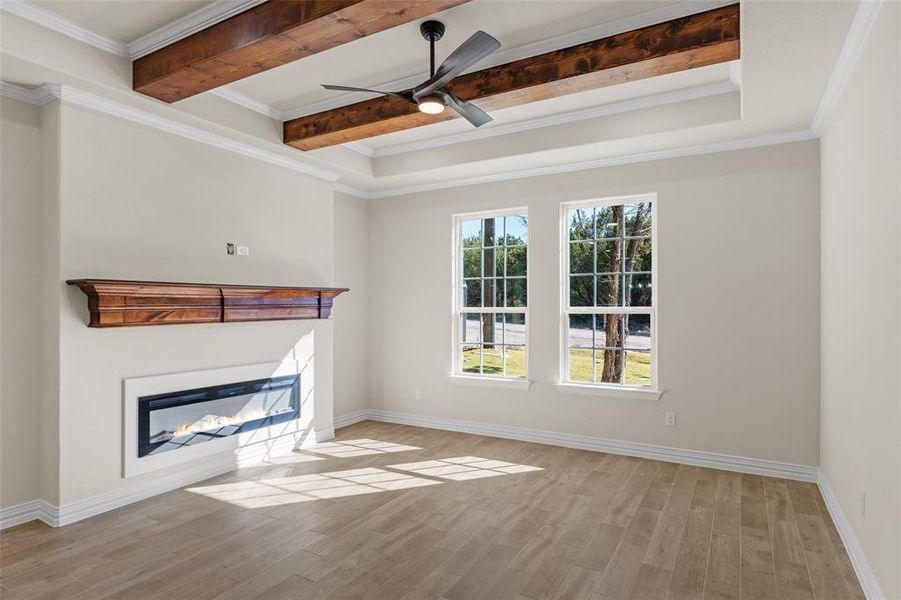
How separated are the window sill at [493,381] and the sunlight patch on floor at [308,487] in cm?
156

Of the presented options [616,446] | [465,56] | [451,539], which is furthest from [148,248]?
[616,446]

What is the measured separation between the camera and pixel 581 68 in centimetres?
317

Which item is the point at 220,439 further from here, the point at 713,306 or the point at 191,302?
the point at 713,306

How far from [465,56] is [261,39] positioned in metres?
1.06

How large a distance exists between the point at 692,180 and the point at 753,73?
1551 millimetres

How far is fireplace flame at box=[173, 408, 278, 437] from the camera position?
392cm

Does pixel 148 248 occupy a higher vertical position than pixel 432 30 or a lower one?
lower

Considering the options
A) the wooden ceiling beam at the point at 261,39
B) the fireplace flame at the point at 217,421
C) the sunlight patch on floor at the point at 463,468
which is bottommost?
the sunlight patch on floor at the point at 463,468

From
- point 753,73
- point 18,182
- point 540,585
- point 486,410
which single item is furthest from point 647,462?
point 18,182

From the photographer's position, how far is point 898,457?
2.06m

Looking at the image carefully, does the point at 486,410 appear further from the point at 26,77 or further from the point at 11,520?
the point at 26,77

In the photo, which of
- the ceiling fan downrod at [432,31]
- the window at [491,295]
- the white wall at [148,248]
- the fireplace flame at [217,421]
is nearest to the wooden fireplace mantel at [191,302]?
the white wall at [148,248]

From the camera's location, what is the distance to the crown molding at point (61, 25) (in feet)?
9.12

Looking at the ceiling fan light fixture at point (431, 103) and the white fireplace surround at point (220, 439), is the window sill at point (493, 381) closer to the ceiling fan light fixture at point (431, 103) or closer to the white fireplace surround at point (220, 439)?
the white fireplace surround at point (220, 439)
